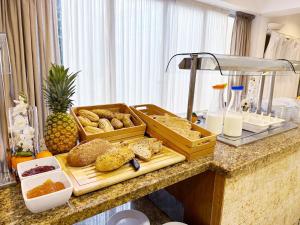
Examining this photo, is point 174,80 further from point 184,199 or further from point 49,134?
point 49,134

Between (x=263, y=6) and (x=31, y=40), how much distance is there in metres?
3.74

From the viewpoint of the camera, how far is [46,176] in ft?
2.03

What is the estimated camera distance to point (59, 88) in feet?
2.73

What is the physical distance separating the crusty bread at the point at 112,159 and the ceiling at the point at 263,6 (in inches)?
131

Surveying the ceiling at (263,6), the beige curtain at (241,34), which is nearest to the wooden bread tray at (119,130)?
the ceiling at (263,6)

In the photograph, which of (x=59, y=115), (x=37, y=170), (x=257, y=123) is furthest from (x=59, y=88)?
(x=257, y=123)

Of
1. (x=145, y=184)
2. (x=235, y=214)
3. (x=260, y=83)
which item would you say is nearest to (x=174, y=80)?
(x=260, y=83)

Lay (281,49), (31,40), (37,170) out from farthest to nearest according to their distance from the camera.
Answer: (281,49) < (31,40) < (37,170)

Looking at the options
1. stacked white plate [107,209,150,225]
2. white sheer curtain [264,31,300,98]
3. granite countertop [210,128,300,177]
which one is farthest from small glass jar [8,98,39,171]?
white sheer curtain [264,31,300,98]

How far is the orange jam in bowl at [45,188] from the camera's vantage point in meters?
0.56

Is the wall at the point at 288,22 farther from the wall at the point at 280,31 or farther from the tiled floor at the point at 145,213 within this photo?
the tiled floor at the point at 145,213

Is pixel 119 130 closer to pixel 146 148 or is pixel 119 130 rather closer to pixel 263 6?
pixel 146 148

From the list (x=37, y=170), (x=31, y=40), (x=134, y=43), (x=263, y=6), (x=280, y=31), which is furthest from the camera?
(x=280, y=31)

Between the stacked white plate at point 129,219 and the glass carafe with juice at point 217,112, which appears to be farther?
the glass carafe with juice at point 217,112
